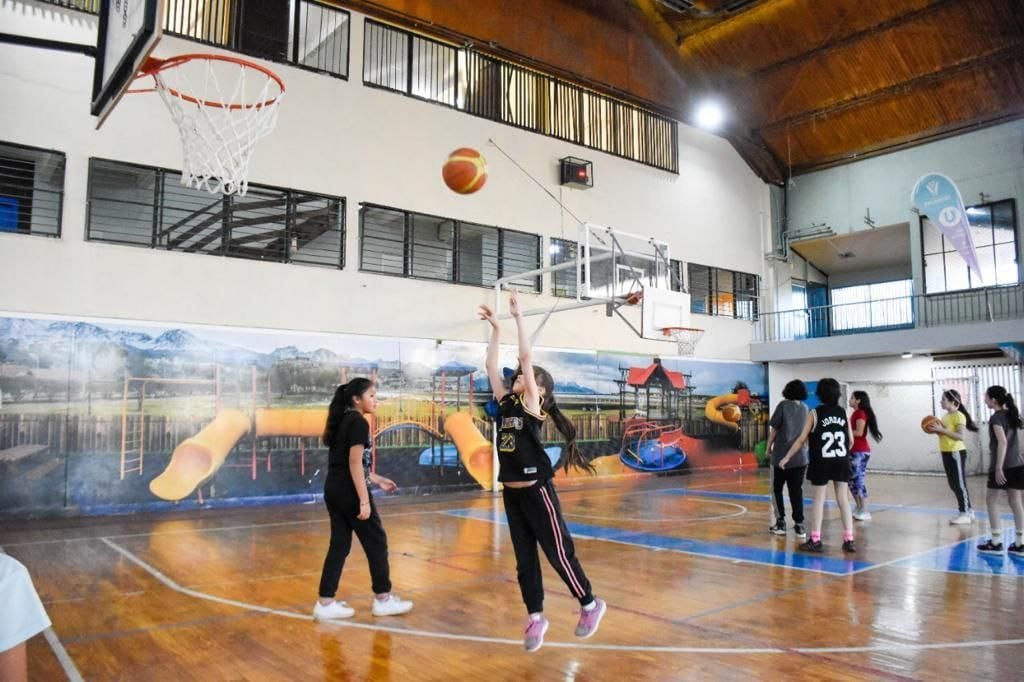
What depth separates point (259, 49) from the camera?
11.6m

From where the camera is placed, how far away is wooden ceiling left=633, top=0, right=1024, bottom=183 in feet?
48.3

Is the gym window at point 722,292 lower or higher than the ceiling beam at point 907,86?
lower

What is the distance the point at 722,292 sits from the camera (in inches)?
705

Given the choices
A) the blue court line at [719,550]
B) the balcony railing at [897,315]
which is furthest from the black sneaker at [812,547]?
the balcony railing at [897,315]

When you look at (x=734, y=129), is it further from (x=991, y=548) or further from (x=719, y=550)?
(x=719, y=550)

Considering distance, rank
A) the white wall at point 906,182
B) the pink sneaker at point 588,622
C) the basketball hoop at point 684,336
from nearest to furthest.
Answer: the pink sneaker at point 588,622 → the basketball hoop at point 684,336 → the white wall at point 906,182

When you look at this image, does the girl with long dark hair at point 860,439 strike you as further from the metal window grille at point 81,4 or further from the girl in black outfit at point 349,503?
the metal window grille at point 81,4

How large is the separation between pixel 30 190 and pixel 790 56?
14756 millimetres

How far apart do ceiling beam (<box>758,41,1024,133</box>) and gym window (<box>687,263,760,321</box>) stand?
3.79m

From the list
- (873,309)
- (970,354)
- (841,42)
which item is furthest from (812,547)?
(873,309)

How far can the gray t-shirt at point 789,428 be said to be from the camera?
7578 mm

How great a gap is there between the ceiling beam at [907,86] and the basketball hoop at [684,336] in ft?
18.9

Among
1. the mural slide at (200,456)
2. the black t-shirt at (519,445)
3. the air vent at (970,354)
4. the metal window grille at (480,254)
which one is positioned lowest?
the mural slide at (200,456)

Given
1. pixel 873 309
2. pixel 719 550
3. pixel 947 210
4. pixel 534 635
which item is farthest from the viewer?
pixel 873 309
